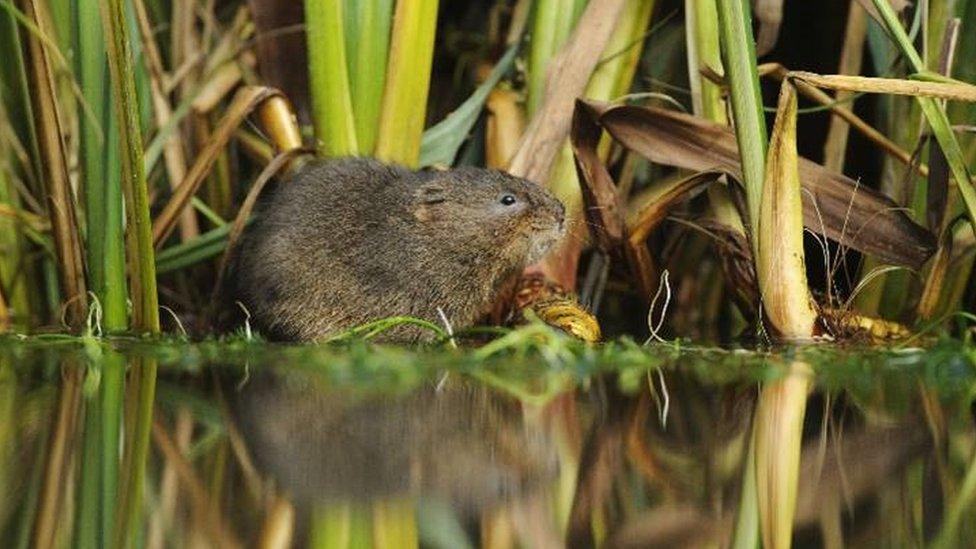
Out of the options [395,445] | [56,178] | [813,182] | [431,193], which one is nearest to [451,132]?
[431,193]

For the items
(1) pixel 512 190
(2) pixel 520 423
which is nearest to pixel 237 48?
(1) pixel 512 190

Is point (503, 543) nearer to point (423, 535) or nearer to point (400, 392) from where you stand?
point (423, 535)

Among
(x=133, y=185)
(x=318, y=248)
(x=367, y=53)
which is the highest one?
(x=367, y=53)

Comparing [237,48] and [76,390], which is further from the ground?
[237,48]

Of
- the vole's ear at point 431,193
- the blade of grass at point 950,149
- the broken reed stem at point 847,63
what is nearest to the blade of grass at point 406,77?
the vole's ear at point 431,193

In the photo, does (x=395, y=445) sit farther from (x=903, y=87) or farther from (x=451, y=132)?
(x=451, y=132)

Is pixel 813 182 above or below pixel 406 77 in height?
below

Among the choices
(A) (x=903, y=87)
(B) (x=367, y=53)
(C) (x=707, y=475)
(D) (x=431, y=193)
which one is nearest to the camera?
(C) (x=707, y=475)
